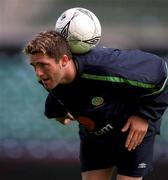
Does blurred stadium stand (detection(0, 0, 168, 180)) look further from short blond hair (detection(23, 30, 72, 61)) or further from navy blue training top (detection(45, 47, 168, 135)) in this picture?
short blond hair (detection(23, 30, 72, 61))

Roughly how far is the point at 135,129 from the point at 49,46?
2.22 feet

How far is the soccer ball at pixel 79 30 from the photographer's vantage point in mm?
3475

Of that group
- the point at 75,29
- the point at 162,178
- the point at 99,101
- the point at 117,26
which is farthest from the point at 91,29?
the point at 162,178

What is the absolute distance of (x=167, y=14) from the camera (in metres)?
5.73

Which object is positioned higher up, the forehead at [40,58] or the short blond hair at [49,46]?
the short blond hair at [49,46]

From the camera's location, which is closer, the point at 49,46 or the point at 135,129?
the point at 49,46

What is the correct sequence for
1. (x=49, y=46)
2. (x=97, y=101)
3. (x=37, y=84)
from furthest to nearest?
(x=37, y=84)
(x=97, y=101)
(x=49, y=46)

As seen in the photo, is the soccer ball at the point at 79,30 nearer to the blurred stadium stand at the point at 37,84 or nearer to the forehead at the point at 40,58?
the forehead at the point at 40,58

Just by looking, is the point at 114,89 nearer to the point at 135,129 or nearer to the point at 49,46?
the point at 135,129

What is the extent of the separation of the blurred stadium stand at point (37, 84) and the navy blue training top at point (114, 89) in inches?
74.6

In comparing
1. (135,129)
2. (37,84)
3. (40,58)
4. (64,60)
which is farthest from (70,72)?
(37,84)

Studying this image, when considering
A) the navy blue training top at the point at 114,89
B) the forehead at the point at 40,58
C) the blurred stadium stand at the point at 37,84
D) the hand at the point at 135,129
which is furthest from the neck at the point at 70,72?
the blurred stadium stand at the point at 37,84

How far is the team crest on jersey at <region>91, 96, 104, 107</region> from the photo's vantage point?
12.0ft

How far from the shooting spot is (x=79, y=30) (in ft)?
11.4
